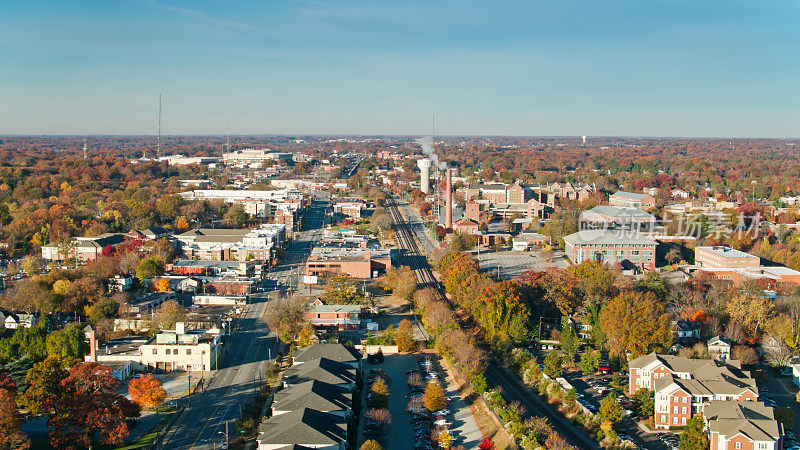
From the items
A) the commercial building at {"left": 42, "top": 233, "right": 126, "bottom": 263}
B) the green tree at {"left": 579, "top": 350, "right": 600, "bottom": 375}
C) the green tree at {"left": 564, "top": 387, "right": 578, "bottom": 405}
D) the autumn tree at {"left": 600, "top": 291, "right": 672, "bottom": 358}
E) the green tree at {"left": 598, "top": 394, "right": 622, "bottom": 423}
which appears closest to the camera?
the green tree at {"left": 598, "top": 394, "right": 622, "bottom": 423}

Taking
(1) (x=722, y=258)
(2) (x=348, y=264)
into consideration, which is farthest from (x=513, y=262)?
(1) (x=722, y=258)

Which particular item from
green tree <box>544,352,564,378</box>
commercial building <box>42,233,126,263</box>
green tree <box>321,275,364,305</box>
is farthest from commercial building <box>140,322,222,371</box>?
commercial building <box>42,233,126,263</box>

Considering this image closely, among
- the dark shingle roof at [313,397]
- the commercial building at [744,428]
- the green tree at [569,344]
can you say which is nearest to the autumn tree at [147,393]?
the dark shingle roof at [313,397]

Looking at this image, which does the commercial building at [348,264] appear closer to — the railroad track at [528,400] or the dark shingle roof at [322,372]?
the railroad track at [528,400]

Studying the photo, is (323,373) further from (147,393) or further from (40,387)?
(40,387)

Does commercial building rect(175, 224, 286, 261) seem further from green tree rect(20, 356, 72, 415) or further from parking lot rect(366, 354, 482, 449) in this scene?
green tree rect(20, 356, 72, 415)

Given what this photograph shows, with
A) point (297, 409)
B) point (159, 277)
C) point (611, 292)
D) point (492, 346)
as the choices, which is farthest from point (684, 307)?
point (159, 277)

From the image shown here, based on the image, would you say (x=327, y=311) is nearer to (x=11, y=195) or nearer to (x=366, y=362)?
(x=366, y=362)
